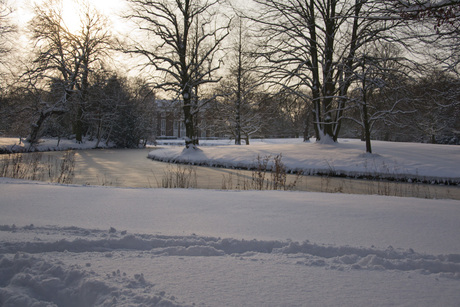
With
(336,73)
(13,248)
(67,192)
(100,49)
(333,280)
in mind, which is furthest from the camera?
(100,49)

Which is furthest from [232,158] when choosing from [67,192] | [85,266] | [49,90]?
[49,90]

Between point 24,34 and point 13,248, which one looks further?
point 24,34

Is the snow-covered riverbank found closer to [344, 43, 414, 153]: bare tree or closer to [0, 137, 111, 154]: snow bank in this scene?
[344, 43, 414, 153]: bare tree

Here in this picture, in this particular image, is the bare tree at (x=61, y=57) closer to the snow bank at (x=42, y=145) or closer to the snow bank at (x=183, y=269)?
the snow bank at (x=42, y=145)

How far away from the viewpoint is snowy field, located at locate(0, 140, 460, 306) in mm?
1966

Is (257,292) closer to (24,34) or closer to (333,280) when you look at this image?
(333,280)

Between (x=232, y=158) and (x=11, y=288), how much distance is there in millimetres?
13379

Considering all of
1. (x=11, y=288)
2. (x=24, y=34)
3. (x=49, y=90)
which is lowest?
(x=11, y=288)

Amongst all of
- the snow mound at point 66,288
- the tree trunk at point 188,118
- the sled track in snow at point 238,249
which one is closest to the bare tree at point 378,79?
the tree trunk at point 188,118

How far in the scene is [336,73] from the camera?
16.7 m

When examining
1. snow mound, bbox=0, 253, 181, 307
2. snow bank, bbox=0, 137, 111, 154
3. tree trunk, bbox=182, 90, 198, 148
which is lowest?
snow mound, bbox=0, 253, 181, 307

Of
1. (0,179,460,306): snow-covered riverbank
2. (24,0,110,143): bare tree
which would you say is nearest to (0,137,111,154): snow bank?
(24,0,110,143): bare tree

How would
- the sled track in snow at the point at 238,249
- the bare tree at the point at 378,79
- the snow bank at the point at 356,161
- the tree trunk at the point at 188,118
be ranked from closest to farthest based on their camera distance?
1. the sled track in snow at the point at 238,249
2. the snow bank at the point at 356,161
3. the bare tree at the point at 378,79
4. the tree trunk at the point at 188,118

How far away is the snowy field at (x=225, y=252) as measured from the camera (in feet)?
6.45
